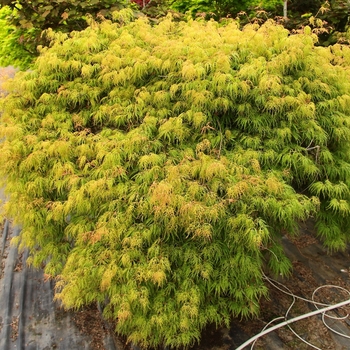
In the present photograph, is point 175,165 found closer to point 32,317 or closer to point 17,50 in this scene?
point 32,317

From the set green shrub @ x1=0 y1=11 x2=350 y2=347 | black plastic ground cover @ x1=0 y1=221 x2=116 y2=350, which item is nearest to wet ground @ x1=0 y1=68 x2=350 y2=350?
black plastic ground cover @ x1=0 y1=221 x2=116 y2=350

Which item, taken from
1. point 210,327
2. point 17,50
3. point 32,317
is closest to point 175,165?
point 210,327

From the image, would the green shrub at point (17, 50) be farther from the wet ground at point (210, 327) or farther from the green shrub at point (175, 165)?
the green shrub at point (175, 165)

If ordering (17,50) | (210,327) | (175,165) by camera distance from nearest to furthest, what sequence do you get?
(175,165) < (210,327) < (17,50)

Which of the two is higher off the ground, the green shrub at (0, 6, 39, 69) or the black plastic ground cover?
the green shrub at (0, 6, 39, 69)

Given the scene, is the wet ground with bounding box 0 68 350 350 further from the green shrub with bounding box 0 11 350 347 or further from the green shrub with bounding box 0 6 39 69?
the green shrub with bounding box 0 6 39 69

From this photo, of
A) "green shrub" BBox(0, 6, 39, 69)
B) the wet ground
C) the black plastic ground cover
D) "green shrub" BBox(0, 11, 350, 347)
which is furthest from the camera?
"green shrub" BBox(0, 6, 39, 69)

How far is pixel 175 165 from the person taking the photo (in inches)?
149

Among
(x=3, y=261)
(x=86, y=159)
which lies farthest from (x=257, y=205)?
(x=3, y=261)

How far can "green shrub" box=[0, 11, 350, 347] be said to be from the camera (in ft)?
11.5

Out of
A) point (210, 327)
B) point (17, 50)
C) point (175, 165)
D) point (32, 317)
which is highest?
point (17, 50)

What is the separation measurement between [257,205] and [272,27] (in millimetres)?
2543

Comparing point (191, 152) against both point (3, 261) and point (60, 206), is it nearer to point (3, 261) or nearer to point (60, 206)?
point (60, 206)

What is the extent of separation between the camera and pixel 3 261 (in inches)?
251
